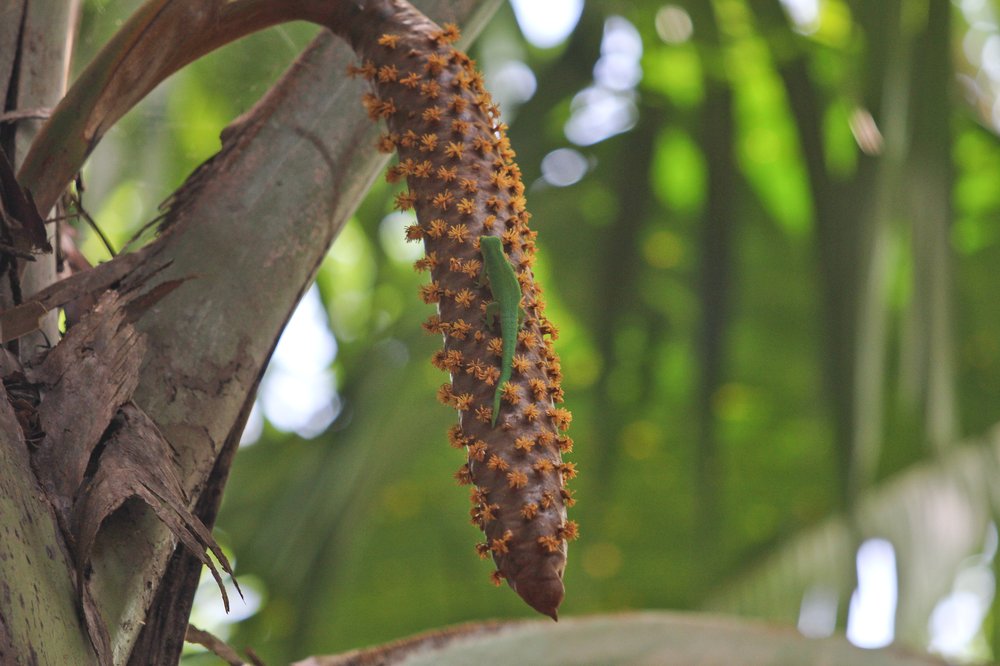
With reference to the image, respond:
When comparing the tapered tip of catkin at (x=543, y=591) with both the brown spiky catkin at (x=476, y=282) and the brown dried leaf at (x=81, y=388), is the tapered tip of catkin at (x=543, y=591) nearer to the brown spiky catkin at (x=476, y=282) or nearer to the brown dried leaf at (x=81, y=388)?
the brown spiky catkin at (x=476, y=282)

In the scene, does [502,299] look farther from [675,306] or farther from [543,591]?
[675,306]

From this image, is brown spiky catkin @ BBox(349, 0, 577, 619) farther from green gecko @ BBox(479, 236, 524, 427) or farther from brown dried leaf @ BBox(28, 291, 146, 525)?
brown dried leaf @ BBox(28, 291, 146, 525)

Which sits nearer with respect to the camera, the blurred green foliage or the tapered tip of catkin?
the tapered tip of catkin

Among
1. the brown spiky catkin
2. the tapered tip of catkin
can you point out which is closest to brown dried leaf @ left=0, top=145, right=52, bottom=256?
the brown spiky catkin

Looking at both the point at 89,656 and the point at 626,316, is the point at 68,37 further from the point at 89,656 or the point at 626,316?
the point at 626,316

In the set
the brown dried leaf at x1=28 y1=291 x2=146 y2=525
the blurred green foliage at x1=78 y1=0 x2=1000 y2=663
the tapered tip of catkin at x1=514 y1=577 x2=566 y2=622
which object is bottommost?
the blurred green foliage at x1=78 y1=0 x2=1000 y2=663

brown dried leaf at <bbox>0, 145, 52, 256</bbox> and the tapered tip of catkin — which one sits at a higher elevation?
brown dried leaf at <bbox>0, 145, 52, 256</bbox>

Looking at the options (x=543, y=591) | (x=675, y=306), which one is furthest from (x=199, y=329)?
(x=675, y=306)
